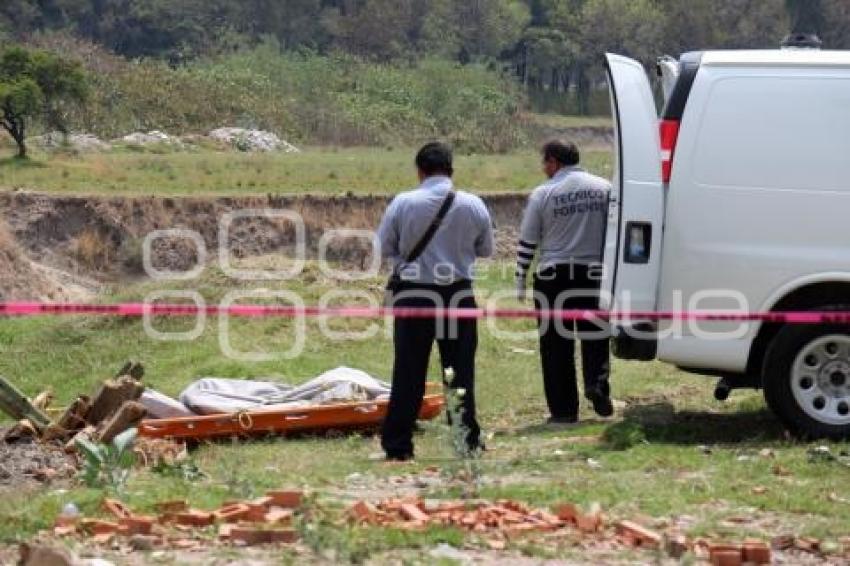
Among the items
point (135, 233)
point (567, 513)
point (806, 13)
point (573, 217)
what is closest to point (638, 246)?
point (573, 217)

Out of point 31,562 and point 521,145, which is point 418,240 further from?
point 521,145

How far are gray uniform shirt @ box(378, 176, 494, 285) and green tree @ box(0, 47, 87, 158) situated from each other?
24.6m

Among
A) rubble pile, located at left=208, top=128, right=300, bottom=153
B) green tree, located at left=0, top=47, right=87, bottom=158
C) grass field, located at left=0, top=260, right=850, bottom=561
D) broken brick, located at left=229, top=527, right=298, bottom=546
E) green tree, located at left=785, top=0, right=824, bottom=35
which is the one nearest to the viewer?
broken brick, located at left=229, top=527, right=298, bottom=546

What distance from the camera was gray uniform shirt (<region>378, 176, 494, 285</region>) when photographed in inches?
360

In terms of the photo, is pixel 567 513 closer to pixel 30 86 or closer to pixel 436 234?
pixel 436 234

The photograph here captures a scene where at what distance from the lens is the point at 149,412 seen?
33.1 feet

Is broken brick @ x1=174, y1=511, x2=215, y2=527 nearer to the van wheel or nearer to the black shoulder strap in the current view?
the black shoulder strap

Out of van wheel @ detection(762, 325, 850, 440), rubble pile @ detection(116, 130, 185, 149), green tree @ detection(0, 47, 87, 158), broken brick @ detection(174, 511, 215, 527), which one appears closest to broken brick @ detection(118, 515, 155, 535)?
broken brick @ detection(174, 511, 215, 527)

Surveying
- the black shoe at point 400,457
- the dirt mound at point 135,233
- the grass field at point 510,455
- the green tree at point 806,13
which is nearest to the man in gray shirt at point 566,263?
the grass field at point 510,455

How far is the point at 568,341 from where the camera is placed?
10617 mm

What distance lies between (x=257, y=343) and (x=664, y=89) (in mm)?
5342

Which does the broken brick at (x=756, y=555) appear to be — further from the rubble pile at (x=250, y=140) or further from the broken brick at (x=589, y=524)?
the rubble pile at (x=250, y=140)

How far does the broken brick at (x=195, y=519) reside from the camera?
6.58m

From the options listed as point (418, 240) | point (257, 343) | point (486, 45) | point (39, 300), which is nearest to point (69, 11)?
point (486, 45)
